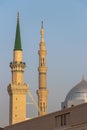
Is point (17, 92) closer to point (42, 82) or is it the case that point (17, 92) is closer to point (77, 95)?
point (42, 82)

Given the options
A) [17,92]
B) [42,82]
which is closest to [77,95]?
[42,82]

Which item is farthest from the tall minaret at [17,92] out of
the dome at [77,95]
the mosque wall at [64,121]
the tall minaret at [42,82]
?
the mosque wall at [64,121]

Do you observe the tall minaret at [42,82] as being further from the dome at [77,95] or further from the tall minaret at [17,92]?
the dome at [77,95]

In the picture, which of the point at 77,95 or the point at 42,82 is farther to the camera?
the point at 42,82

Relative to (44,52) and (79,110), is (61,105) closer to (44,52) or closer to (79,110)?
(44,52)

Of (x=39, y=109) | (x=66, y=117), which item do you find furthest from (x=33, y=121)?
(x=39, y=109)

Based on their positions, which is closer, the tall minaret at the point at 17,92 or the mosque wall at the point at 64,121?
the mosque wall at the point at 64,121

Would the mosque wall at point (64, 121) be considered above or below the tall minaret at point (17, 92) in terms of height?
below

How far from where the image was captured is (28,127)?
30297 millimetres

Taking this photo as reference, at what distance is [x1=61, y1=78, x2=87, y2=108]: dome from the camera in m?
57.9

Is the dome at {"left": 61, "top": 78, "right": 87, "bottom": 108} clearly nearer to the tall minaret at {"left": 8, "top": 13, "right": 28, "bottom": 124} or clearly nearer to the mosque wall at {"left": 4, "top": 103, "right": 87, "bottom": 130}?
the tall minaret at {"left": 8, "top": 13, "right": 28, "bottom": 124}

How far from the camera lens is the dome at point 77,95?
5791 centimetres

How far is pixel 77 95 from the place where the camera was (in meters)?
59.1

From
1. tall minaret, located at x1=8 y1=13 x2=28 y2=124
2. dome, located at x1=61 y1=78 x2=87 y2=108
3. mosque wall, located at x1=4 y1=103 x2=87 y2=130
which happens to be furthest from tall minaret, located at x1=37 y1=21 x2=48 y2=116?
mosque wall, located at x1=4 y1=103 x2=87 y2=130
